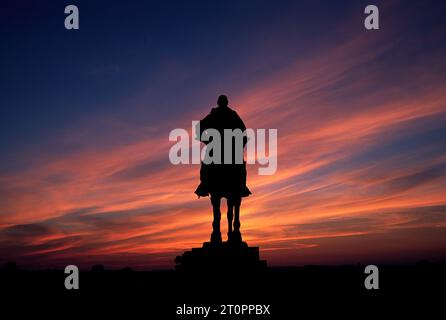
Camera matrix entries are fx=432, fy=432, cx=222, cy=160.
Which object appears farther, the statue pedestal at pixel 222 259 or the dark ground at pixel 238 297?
the statue pedestal at pixel 222 259

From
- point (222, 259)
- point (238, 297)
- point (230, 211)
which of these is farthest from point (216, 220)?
point (238, 297)

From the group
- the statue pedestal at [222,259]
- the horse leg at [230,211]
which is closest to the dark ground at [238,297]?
the statue pedestal at [222,259]

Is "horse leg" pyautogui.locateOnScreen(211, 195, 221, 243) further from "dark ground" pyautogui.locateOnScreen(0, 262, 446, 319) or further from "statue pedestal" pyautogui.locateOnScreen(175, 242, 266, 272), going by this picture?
"dark ground" pyautogui.locateOnScreen(0, 262, 446, 319)

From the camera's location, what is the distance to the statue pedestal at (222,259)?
42.4 feet

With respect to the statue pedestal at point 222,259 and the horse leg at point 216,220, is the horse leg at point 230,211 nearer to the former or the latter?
the horse leg at point 216,220

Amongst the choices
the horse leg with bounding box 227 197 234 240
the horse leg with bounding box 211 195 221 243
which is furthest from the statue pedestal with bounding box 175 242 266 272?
the horse leg with bounding box 227 197 234 240

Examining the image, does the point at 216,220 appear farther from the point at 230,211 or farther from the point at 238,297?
the point at 238,297

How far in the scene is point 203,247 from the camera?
13.4 m

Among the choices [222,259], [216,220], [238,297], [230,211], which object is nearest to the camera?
[238,297]

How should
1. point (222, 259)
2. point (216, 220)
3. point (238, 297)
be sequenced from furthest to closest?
point (216, 220)
point (222, 259)
point (238, 297)

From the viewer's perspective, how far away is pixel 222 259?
13016mm

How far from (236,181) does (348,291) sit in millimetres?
4861
